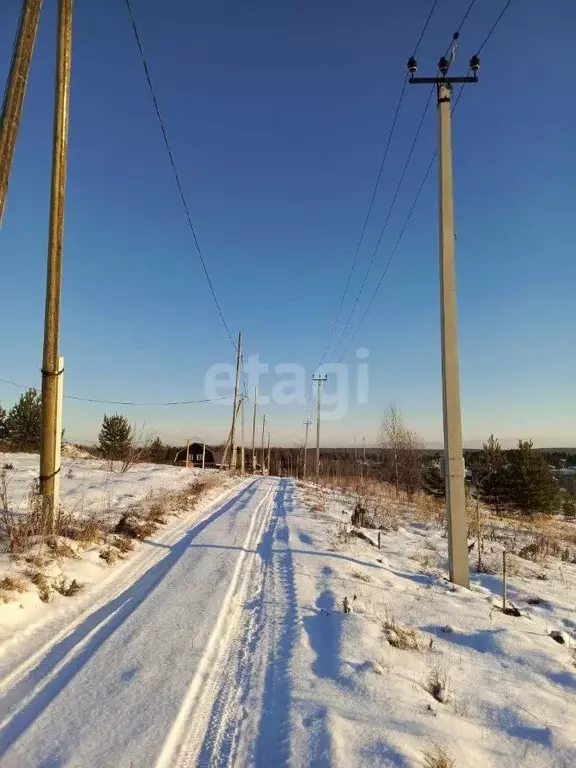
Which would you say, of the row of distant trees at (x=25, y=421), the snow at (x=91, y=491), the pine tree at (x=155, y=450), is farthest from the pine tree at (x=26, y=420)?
the snow at (x=91, y=491)

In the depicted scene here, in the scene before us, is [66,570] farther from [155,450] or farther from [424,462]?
[155,450]

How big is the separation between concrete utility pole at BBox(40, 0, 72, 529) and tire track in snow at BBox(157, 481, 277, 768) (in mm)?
3850

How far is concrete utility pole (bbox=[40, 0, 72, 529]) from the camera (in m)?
6.95

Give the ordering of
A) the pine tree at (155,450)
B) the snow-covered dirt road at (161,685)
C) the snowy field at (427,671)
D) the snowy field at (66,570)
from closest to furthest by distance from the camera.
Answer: the snow-covered dirt road at (161,685), the snowy field at (427,671), the snowy field at (66,570), the pine tree at (155,450)

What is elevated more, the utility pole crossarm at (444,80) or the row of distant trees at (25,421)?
the utility pole crossarm at (444,80)

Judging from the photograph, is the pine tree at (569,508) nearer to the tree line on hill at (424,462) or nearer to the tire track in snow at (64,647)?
the tree line on hill at (424,462)

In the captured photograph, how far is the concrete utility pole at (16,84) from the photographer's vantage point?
483 centimetres

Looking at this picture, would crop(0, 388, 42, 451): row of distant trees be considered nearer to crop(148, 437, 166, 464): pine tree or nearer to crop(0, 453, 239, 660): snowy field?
crop(148, 437, 166, 464): pine tree

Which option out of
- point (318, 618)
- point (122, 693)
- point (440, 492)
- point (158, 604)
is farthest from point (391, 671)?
point (440, 492)

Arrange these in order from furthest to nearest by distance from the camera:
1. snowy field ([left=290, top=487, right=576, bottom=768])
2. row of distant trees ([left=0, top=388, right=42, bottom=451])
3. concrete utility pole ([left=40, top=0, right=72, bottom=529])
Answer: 1. row of distant trees ([left=0, top=388, right=42, bottom=451])
2. concrete utility pole ([left=40, top=0, right=72, bottom=529])
3. snowy field ([left=290, top=487, right=576, bottom=768])

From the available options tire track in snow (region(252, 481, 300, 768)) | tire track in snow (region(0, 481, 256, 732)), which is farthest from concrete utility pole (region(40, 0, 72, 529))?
tire track in snow (region(252, 481, 300, 768))

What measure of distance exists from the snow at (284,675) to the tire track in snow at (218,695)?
1cm

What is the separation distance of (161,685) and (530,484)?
3553 cm

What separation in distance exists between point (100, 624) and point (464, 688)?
3.11 meters
